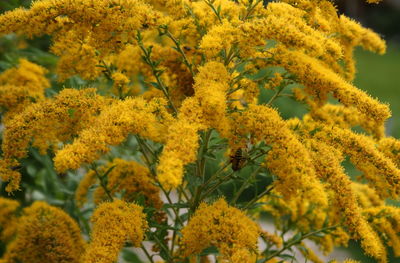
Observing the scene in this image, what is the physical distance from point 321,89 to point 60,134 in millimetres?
1157

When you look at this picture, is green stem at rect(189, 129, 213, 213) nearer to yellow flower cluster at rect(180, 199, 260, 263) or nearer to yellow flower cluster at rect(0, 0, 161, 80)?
yellow flower cluster at rect(180, 199, 260, 263)

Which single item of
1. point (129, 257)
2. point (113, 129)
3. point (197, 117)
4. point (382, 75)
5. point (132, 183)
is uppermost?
point (197, 117)

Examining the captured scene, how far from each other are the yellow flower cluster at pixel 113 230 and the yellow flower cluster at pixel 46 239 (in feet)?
1.66

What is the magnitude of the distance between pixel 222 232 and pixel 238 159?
397 millimetres

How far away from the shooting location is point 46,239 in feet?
8.18

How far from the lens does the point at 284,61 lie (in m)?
2.04

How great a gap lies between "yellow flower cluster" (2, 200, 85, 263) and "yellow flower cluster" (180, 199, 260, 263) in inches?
29.6

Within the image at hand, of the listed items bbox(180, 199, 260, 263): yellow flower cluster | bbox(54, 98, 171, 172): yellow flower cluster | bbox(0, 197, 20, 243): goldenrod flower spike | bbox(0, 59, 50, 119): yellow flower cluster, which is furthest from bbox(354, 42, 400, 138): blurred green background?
bbox(54, 98, 171, 172): yellow flower cluster

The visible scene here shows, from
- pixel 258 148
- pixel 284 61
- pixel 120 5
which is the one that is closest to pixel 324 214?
pixel 258 148

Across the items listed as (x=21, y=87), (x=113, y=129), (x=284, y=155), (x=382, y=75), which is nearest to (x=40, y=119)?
(x=113, y=129)

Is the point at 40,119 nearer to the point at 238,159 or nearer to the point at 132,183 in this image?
the point at 132,183

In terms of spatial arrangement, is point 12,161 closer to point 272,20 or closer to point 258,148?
point 258,148

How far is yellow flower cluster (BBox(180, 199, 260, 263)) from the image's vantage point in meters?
1.83

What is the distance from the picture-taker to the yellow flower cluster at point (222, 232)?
183 centimetres
